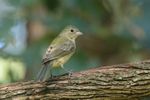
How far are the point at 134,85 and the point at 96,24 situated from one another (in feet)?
9.13

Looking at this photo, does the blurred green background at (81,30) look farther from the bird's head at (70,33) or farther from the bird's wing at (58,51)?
the bird's wing at (58,51)

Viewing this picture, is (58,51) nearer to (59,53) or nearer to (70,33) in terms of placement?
(59,53)

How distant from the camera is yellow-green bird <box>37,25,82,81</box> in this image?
5.03 m

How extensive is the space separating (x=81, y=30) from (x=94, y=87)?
227 centimetres

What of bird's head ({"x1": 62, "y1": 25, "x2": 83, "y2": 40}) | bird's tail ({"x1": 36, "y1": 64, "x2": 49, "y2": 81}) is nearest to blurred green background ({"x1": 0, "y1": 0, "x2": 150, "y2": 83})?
bird's head ({"x1": 62, "y1": 25, "x2": 83, "y2": 40})

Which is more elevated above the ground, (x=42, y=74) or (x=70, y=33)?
(x=70, y=33)

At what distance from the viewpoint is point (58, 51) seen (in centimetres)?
520

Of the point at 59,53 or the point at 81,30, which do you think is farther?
the point at 81,30

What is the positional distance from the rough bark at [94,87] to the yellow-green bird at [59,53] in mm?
167

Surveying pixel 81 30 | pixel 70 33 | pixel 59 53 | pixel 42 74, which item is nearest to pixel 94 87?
pixel 42 74

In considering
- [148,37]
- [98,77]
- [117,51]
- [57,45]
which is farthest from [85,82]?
[117,51]

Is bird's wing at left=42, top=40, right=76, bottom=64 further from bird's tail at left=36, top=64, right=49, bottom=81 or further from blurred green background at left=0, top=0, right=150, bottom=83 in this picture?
blurred green background at left=0, top=0, right=150, bottom=83

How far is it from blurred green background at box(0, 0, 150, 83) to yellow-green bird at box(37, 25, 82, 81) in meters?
0.85

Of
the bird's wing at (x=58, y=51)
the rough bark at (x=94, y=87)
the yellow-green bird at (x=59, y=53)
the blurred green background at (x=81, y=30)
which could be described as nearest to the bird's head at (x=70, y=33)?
the yellow-green bird at (x=59, y=53)
